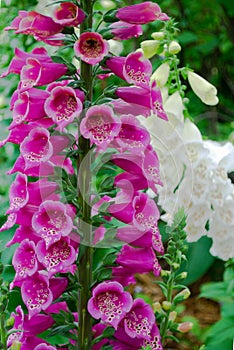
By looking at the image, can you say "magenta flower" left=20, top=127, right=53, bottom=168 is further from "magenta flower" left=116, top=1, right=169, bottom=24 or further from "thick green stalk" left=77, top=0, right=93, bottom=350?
"magenta flower" left=116, top=1, right=169, bottom=24

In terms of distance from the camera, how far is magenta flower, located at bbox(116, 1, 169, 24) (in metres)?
0.86

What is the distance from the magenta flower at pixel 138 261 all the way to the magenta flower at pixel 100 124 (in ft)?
0.58

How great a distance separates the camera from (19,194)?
875 mm

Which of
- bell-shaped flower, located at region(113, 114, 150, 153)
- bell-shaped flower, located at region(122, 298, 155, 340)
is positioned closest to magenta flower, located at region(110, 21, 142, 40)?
bell-shaped flower, located at region(113, 114, 150, 153)

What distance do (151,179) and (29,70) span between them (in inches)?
7.7

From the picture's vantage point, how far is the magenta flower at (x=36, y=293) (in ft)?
2.77

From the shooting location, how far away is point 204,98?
118 centimetres

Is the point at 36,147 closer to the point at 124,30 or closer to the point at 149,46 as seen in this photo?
the point at 124,30

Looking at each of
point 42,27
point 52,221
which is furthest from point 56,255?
point 42,27

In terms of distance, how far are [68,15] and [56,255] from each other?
0.28m

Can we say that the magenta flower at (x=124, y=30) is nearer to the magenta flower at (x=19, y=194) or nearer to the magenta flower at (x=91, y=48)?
the magenta flower at (x=91, y=48)

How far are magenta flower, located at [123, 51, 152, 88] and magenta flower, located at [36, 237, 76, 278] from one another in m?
0.20

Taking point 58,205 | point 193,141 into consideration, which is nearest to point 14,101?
point 58,205

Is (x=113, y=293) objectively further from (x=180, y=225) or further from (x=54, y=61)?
(x=54, y=61)
